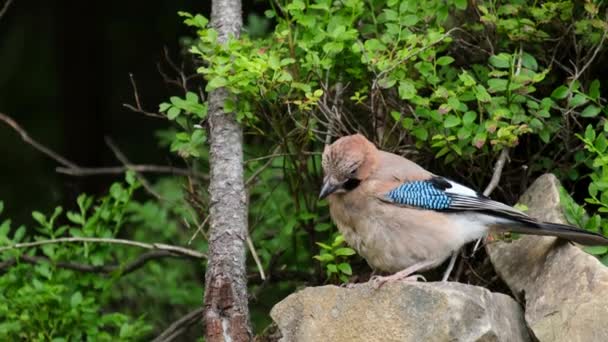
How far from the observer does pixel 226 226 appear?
506 centimetres

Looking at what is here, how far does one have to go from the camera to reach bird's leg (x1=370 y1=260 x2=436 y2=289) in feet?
14.9

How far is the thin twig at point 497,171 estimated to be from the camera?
17.3 feet

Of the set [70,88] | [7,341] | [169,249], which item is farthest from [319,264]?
[70,88]

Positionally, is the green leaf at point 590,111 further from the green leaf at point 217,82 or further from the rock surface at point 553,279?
the green leaf at point 217,82

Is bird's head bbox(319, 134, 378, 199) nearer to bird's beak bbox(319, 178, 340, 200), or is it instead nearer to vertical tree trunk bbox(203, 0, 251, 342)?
bird's beak bbox(319, 178, 340, 200)

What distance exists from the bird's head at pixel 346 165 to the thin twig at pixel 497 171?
65 centimetres

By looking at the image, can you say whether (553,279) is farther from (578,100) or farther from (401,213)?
(578,100)

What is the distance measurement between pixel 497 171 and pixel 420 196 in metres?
0.59

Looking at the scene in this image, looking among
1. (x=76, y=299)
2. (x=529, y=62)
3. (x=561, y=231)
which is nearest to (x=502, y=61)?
(x=529, y=62)

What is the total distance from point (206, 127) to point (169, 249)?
81 cm

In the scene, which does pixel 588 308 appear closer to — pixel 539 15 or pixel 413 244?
pixel 413 244

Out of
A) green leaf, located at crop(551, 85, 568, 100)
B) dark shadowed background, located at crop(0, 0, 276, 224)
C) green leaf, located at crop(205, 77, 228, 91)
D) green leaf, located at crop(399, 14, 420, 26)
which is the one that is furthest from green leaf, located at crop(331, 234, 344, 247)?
dark shadowed background, located at crop(0, 0, 276, 224)

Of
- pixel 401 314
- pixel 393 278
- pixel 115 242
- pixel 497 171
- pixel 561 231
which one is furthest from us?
pixel 115 242

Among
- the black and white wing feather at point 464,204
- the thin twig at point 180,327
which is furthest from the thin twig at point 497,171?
the thin twig at point 180,327
